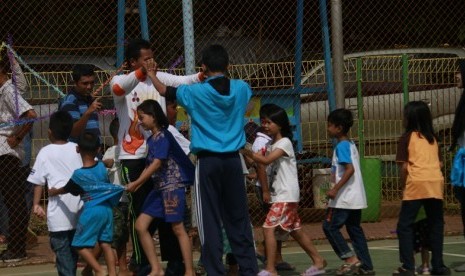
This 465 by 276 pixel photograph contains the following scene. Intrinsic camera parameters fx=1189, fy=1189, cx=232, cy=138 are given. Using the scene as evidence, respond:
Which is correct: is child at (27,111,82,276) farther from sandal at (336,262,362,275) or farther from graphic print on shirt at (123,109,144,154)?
sandal at (336,262,362,275)

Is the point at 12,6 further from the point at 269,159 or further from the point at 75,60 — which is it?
the point at 269,159

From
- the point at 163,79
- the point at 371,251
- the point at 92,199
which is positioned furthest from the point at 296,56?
the point at 92,199

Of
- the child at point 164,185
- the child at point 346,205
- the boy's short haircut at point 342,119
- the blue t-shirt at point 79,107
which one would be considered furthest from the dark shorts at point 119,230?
the boy's short haircut at point 342,119

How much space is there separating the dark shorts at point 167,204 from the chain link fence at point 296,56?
8.82ft

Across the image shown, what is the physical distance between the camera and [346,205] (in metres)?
9.95

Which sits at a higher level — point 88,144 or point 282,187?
point 88,144

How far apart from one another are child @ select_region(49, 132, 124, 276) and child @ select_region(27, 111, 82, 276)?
87 mm

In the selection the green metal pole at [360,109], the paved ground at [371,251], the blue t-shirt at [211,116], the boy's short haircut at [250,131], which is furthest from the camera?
the green metal pole at [360,109]

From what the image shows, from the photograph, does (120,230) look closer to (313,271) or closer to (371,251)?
(313,271)

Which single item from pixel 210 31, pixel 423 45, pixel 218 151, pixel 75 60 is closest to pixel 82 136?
pixel 218 151

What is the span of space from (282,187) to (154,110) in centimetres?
138

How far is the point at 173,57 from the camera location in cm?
1505

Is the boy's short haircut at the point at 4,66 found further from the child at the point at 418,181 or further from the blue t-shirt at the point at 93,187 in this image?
the child at the point at 418,181

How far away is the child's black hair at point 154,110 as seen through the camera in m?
9.23
